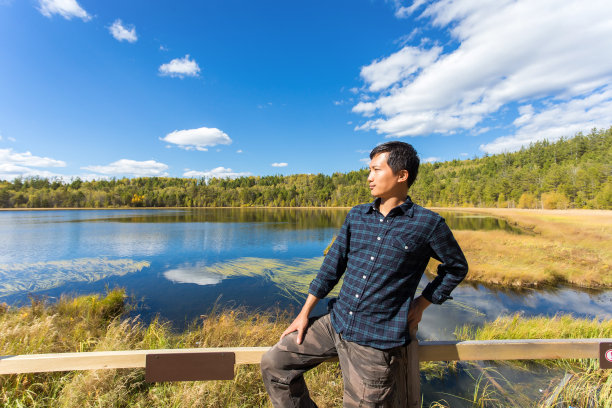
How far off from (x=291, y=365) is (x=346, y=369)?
36 cm

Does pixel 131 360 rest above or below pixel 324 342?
below

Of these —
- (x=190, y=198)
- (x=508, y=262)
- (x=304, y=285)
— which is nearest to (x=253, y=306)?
(x=304, y=285)

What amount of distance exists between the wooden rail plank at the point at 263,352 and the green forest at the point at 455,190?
260ft

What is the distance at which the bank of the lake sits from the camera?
98.6 inches

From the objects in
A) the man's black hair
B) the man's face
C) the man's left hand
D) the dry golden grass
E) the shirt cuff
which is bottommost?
the dry golden grass

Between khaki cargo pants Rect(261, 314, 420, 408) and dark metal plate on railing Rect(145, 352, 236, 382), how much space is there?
294mm

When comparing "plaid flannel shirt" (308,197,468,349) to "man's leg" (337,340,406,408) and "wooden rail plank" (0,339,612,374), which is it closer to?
"man's leg" (337,340,406,408)

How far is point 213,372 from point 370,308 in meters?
1.12

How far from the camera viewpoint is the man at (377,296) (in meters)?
1.56

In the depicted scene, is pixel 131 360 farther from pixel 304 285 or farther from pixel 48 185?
pixel 48 185

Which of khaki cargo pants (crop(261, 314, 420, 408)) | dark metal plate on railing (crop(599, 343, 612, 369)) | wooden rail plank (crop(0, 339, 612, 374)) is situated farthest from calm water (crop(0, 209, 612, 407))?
khaki cargo pants (crop(261, 314, 420, 408))

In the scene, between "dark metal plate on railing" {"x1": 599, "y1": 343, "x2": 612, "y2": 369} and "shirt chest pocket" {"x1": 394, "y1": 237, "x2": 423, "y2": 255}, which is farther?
"dark metal plate on railing" {"x1": 599, "y1": 343, "x2": 612, "y2": 369}

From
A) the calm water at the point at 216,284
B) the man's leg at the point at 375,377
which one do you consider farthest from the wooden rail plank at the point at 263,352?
the calm water at the point at 216,284

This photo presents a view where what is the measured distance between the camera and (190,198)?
12756 cm
